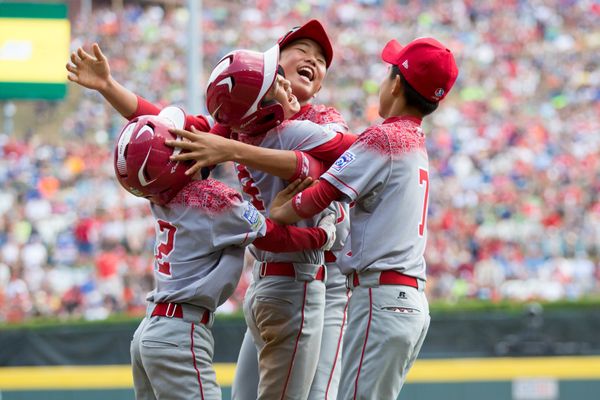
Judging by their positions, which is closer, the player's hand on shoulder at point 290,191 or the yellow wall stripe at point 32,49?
the player's hand on shoulder at point 290,191

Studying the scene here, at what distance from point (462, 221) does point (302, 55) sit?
37.4ft

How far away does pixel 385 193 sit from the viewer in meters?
4.16

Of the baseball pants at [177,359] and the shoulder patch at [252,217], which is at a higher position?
the shoulder patch at [252,217]

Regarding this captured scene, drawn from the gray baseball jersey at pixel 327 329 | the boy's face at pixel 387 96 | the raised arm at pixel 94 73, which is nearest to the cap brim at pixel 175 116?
the gray baseball jersey at pixel 327 329

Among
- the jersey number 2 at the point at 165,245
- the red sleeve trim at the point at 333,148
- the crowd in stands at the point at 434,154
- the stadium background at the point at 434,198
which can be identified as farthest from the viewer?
the crowd in stands at the point at 434,154

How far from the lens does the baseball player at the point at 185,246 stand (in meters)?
4.11

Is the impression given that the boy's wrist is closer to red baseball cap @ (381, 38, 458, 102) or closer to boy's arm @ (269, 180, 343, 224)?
boy's arm @ (269, 180, 343, 224)

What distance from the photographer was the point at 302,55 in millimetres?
4562

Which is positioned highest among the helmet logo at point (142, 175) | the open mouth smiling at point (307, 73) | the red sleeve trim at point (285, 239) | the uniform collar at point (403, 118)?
the open mouth smiling at point (307, 73)

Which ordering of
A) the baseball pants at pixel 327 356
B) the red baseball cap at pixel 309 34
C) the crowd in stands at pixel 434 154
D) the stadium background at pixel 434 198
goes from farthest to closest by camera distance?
the crowd in stands at pixel 434 154 → the stadium background at pixel 434 198 → the baseball pants at pixel 327 356 → the red baseball cap at pixel 309 34

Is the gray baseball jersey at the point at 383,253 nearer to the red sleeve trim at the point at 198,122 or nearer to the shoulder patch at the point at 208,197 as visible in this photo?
the shoulder patch at the point at 208,197

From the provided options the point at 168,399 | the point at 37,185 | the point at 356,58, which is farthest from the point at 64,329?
the point at 356,58

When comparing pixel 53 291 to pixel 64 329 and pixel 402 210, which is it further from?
pixel 402 210

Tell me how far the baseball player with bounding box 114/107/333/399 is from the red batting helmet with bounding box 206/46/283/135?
0.76ft
